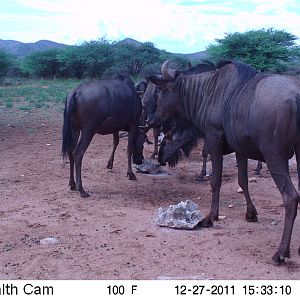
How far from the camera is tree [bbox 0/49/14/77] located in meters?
42.0

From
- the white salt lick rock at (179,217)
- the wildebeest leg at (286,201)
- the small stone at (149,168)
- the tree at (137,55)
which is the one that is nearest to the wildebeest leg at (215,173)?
the white salt lick rock at (179,217)

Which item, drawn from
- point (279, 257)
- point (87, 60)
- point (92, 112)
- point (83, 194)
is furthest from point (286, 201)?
point (87, 60)

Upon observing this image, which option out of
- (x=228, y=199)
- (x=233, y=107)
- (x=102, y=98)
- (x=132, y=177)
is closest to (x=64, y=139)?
(x=102, y=98)

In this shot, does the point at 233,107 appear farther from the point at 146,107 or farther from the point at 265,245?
the point at 146,107

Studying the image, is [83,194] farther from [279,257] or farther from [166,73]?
[279,257]

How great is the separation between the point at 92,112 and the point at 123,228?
235 centimetres

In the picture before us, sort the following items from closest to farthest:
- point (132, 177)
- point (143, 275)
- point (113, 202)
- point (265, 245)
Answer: point (143, 275), point (265, 245), point (113, 202), point (132, 177)

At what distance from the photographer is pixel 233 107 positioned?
545cm

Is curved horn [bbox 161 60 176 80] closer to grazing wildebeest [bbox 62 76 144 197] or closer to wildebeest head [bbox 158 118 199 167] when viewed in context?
grazing wildebeest [bbox 62 76 144 197]

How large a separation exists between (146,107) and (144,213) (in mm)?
3021

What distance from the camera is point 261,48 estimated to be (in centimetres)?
2739

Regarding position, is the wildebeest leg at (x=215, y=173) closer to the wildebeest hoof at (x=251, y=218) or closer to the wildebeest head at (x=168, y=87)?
the wildebeest hoof at (x=251, y=218)

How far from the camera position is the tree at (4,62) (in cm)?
4200

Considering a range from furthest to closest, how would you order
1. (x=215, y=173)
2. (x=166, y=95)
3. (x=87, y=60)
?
(x=87, y=60) < (x=166, y=95) < (x=215, y=173)
